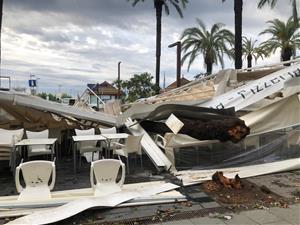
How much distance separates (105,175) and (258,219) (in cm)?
265

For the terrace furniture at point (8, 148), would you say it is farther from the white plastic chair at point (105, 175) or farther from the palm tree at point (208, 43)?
the palm tree at point (208, 43)

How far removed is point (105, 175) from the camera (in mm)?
6852

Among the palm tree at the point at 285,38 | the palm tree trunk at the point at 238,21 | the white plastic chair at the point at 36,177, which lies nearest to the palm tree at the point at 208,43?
the palm tree at the point at 285,38

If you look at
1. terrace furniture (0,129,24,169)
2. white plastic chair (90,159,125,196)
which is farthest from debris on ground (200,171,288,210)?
terrace furniture (0,129,24,169)

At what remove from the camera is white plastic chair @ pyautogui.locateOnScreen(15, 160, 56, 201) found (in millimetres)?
6457

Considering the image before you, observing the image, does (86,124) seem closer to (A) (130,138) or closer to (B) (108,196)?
(A) (130,138)

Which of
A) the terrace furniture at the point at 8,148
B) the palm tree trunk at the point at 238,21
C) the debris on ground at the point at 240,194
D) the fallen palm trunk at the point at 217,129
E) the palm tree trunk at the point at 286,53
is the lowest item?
the debris on ground at the point at 240,194

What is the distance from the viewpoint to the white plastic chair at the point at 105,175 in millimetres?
6699

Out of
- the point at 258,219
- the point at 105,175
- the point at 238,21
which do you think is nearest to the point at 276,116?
the point at 258,219

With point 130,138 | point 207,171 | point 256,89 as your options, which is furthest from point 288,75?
point 130,138

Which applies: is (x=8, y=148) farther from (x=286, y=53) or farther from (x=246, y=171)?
(x=286, y=53)

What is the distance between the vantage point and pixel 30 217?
17.9 feet

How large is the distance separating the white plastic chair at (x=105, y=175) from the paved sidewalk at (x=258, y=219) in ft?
5.00

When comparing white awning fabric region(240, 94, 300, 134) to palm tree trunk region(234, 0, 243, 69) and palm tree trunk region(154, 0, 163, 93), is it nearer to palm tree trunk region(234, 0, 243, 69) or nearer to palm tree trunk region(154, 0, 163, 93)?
palm tree trunk region(234, 0, 243, 69)
